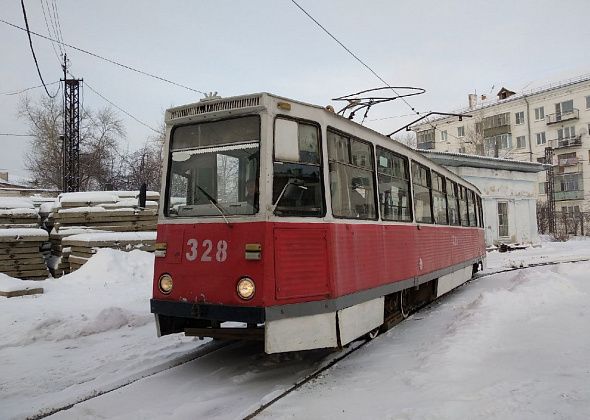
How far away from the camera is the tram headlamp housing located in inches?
198

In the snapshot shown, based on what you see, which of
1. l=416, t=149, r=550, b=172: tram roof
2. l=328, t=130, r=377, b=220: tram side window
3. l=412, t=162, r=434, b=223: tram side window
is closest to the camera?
l=328, t=130, r=377, b=220: tram side window

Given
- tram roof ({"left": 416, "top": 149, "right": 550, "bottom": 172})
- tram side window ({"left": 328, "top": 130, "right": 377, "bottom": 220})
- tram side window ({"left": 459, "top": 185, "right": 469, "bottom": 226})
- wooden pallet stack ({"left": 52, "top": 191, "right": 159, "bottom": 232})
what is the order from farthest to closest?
tram roof ({"left": 416, "top": 149, "right": 550, "bottom": 172}) < wooden pallet stack ({"left": 52, "top": 191, "right": 159, "bottom": 232}) < tram side window ({"left": 459, "top": 185, "right": 469, "bottom": 226}) < tram side window ({"left": 328, "top": 130, "right": 377, "bottom": 220})

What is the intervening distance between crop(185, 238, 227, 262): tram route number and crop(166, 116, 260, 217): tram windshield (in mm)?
304

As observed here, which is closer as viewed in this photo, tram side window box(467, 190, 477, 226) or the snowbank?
the snowbank

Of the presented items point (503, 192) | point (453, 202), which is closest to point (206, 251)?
point (453, 202)

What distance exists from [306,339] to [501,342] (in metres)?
Answer: 2.64

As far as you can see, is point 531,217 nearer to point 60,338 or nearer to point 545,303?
point 545,303

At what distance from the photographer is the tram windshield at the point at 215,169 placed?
4742mm

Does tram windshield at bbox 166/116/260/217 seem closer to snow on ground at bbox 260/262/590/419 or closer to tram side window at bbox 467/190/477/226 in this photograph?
snow on ground at bbox 260/262/590/419

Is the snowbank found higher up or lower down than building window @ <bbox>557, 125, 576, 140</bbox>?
lower down

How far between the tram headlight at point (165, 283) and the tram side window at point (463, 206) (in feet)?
26.8

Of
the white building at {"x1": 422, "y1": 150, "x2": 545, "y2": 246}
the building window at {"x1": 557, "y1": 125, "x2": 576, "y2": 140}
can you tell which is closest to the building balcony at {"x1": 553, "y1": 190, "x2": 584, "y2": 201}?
the building window at {"x1": 557, "y1": 125, "x2": 576, "y2": 140}

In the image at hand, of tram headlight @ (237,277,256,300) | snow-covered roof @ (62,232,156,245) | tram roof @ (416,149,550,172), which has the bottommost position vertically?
tram headlight @ (237,277,256,300)

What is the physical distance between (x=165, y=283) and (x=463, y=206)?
8.69m
